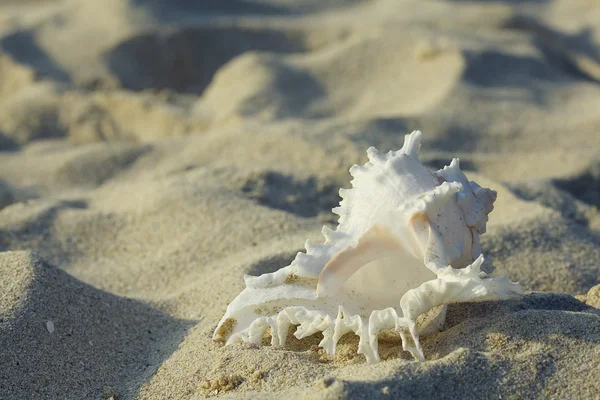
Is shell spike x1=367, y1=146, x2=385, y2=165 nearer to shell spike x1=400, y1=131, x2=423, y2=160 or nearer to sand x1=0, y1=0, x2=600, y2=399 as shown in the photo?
shell spike x1=400, y1=131, x2=423, y2=160

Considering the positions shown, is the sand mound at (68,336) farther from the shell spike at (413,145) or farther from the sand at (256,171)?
the shell spike at (413,145)

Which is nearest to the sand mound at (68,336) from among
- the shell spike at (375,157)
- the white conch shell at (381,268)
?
the white conch shell at (381,268)

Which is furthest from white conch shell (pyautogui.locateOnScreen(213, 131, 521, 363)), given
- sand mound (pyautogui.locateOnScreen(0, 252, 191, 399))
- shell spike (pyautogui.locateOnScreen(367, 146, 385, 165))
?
sand mound (pyautogui.locateOnScreen(0, 252, 191, 399))

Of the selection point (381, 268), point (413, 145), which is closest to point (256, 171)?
point (413, 145)

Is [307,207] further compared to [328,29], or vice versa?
[328,29]

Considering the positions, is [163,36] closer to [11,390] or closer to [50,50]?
[50,50]

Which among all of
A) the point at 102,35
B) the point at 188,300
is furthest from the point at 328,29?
the point at 188,300
